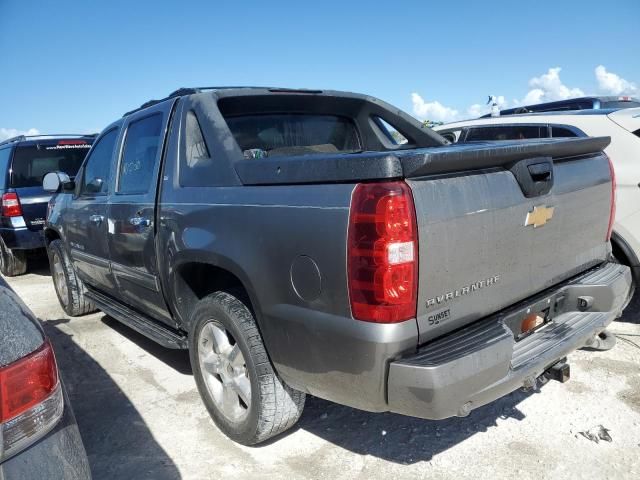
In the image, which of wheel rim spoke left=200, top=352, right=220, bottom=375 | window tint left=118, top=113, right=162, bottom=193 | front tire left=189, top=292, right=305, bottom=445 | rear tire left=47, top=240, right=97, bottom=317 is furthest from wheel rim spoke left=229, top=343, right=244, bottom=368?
rear tire left=47, top=240, right=97, bottom=317

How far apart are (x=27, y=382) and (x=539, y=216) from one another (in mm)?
2229

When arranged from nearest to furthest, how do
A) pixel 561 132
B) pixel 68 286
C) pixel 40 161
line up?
pixel 561 132 → pixel 68 286 → pixel 40 161

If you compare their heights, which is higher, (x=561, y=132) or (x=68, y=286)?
(x=561, y=132)

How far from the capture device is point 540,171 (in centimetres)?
241

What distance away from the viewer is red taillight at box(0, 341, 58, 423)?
4.81 ft

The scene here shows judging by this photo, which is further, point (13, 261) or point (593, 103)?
point (593, 103)

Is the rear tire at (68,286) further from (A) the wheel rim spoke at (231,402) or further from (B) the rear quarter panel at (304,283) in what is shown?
(B) the rear quarter panel at (304,283)

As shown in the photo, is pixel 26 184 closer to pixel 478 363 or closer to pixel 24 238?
pixel 24 238

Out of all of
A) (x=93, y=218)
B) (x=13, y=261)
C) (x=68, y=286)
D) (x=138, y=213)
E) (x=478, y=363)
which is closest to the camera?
(x=478, y=363)

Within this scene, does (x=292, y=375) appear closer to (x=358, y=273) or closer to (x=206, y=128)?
(x=358, y=273)

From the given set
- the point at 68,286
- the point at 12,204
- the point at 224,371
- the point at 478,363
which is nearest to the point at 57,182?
the point at 68,286

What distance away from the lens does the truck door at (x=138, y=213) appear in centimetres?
331

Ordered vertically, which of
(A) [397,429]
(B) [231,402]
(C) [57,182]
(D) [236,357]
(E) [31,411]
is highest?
(C) [57,182]

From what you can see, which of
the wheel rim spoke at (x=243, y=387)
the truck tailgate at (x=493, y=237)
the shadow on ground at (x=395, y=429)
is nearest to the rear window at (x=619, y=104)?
the truck tailgate at (x=493, y=237)
